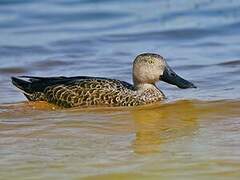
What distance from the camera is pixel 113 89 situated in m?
9.01

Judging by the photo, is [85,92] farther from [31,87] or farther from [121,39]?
[121,39]

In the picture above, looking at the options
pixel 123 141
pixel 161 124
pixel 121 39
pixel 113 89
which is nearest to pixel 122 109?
pixel 113 89

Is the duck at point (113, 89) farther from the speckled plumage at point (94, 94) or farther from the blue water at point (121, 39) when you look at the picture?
the blue water at point (121, 39)

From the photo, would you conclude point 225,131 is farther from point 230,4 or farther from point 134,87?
point 230,4

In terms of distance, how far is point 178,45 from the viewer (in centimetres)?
1317

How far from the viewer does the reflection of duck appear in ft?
23.5

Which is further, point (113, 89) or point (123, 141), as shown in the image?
point (113, 89)

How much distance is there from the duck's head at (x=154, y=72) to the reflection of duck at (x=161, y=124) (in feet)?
0.70

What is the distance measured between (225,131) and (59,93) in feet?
6.94

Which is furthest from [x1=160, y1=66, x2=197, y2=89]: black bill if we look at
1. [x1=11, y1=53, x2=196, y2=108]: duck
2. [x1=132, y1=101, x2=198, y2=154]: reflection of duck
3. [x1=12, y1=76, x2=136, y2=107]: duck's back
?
[x1=12, y1=76, x2=136, y2=107]: duck's back

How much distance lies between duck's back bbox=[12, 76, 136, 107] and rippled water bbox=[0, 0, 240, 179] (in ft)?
0.47

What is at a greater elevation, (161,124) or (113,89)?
(113,89)

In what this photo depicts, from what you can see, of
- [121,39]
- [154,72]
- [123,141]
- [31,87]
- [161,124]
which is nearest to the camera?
[123,141]

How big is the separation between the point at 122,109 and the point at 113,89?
278mm
